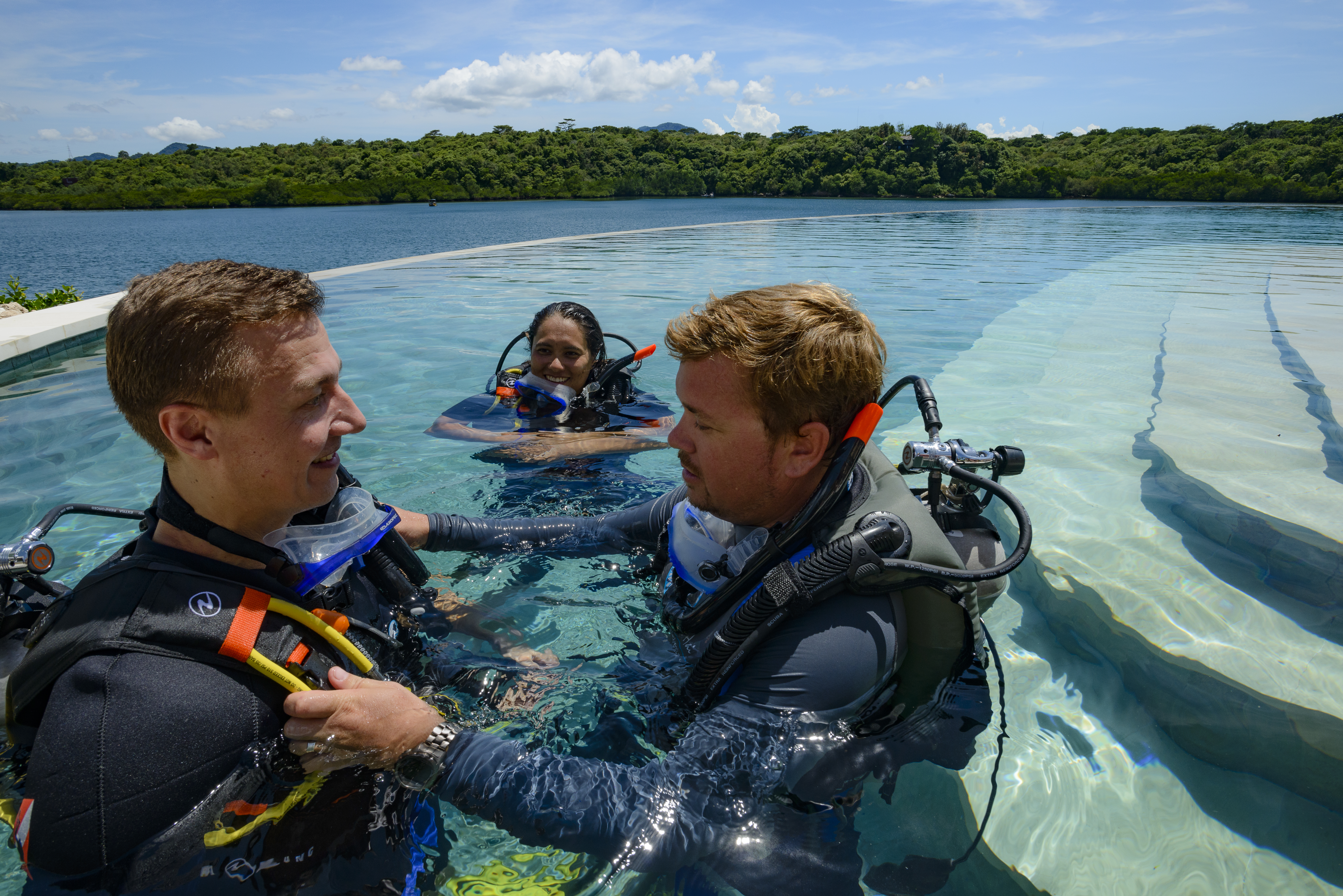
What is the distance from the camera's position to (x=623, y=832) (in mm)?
1579

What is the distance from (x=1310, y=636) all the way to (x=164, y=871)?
3.41m

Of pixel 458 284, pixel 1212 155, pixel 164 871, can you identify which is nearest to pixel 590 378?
pixel 164 871

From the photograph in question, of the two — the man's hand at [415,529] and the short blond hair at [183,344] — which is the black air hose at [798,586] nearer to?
the short blond hair at [183,344]

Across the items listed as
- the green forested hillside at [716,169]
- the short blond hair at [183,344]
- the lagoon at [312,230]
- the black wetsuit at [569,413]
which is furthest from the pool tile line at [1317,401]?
the green forested hillside at [716,169]

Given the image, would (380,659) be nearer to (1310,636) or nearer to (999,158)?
(1310,636)

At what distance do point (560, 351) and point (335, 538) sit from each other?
2.89 m

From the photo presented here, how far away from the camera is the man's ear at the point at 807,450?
1.73 m

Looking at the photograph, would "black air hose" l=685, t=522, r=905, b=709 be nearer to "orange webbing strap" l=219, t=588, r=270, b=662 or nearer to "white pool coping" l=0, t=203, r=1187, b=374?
"orange webbing strap" l=219, t=588, r=270, b=662

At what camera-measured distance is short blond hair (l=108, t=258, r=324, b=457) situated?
1439 millimetres

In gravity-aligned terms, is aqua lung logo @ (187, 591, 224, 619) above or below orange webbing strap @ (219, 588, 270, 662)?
above

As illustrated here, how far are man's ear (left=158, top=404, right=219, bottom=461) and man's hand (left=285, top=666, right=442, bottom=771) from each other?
519 millimetres

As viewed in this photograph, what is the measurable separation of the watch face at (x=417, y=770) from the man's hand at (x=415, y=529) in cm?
114

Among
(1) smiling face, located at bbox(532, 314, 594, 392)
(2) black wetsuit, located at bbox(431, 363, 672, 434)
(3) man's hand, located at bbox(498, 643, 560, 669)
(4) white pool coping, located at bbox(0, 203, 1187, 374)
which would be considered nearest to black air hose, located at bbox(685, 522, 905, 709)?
(3) man's hand, located at bbox(498, 643, 560, 669)

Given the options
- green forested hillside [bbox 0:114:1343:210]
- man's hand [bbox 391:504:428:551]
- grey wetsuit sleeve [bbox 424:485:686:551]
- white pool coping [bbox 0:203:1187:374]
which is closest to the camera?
man's hand [bbox 391:504:428:551]
